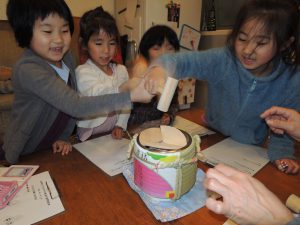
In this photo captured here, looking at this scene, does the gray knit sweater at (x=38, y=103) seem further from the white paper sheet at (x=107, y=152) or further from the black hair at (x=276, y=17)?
the black hair at (x=276, y=17)

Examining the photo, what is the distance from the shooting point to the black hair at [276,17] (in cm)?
82

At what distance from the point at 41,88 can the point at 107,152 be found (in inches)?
12.8

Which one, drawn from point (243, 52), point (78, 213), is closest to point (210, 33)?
point (243, 52)

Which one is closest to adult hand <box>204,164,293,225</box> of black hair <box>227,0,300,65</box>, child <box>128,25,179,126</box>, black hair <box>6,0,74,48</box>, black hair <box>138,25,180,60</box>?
black hair <box>227,0,300,65</box>

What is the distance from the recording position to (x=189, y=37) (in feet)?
8.11

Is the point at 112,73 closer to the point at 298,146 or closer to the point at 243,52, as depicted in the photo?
the point at 243,52

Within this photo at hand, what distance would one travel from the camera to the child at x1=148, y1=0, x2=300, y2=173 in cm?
83

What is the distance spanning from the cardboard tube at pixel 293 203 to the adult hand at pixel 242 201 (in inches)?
6.7

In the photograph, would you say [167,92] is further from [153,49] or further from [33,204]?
[153,49]

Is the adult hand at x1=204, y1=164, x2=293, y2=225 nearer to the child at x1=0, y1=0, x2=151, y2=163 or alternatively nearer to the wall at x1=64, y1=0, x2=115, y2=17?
the child at x1=0, y1=0, x2=151, y2=163

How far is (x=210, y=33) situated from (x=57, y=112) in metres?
2.03

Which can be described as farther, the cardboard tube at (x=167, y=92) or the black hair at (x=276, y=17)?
the black hair at (x=276, y=17)

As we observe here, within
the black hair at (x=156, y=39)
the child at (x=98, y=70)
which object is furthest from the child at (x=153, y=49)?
the child at (x=98, y=70)

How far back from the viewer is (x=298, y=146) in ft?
3.14
